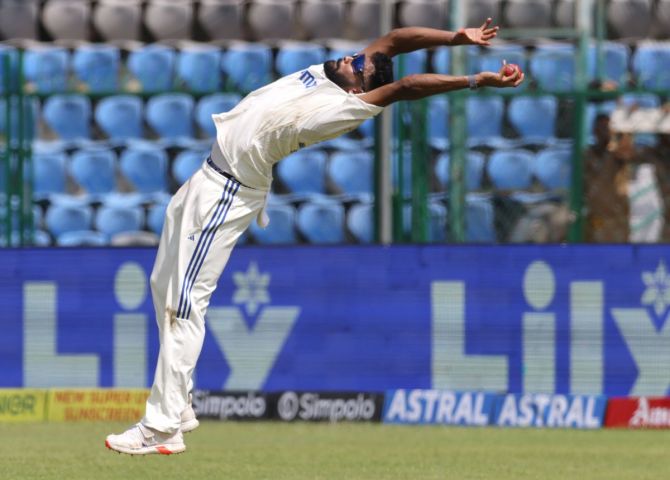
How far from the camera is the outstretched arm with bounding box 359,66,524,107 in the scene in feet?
21.0

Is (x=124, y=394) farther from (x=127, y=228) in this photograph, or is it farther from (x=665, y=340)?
(x=665, y=340)

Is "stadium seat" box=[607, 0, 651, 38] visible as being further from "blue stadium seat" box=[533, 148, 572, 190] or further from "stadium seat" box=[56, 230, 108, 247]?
"stadium seat" box=[56, 230, 108, 247]

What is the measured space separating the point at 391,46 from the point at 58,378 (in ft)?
15.5

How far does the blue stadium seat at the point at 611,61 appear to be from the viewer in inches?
536

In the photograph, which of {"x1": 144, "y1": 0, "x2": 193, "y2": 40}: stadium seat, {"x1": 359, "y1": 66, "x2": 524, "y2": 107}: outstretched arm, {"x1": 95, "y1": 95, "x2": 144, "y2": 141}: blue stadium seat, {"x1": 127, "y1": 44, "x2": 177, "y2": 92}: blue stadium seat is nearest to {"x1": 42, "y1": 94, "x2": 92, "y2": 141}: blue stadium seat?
{"x1": 95, "y1": 95, "x2": 144, "y2": 141}: blue stadium seat

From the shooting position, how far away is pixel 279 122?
22.4ft

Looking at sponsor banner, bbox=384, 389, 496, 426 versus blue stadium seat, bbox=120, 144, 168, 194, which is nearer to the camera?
sponsor banner, bbox=384, 389, 496, 426

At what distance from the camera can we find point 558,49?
1305 cm

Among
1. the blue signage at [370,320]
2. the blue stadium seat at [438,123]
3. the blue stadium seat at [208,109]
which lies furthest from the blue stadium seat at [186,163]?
the blue stadium seat at [438,123]

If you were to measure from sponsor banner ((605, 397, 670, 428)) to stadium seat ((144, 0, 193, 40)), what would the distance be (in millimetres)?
8358

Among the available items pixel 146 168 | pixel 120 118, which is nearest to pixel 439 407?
pixel 146 168

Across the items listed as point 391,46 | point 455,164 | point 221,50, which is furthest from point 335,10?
point 391,46

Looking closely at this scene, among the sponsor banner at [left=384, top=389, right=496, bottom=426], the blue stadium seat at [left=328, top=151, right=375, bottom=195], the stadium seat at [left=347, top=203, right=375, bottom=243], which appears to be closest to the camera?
the sponsor banner at [left=384, top=389, right=496, bottom=426]

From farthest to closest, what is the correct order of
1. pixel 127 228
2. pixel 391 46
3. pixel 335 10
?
pixel 335 10, pixel 127 228, pixel 391 46
